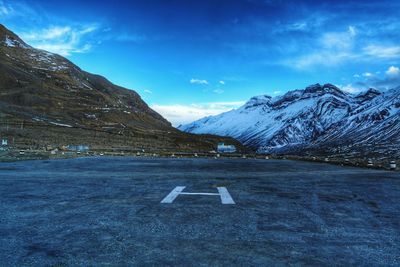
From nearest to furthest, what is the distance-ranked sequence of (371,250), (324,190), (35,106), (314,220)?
1. (371,250)
2. (314,220)
3. (324,190)
4. (35,106)

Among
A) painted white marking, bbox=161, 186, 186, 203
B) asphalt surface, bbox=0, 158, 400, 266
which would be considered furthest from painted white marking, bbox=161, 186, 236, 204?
asphalt surface, bbox=0, 158, 400, 266

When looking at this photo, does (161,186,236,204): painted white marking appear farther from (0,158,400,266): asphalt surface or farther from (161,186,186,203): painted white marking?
(0,158,400,266): asphalt surface

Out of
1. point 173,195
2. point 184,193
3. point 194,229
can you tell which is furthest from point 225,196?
point 194,229

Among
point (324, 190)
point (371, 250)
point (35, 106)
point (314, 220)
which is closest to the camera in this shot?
point (371, 250)

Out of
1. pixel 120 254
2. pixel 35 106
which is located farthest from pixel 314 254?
pixel 35 106

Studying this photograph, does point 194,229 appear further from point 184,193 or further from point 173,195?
point 184,193

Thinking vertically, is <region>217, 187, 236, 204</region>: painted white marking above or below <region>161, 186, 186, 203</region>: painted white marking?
above

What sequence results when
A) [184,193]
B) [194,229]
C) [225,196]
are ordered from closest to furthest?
1. [194,229]
2. [225,196]
3. [184,193]

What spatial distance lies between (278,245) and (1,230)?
16.0ft

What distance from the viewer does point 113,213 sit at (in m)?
9.64

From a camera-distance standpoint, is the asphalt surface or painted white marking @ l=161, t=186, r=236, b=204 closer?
the asphalt surface

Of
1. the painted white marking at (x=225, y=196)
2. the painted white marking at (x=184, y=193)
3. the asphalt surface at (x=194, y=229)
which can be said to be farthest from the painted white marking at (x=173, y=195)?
the painted white marking at (x=225, y=196)

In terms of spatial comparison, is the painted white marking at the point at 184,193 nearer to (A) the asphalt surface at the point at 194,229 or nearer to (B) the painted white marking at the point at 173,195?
(B) the painted white marking at the point at 173,195

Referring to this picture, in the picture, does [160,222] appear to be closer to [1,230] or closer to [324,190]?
[1,230]
